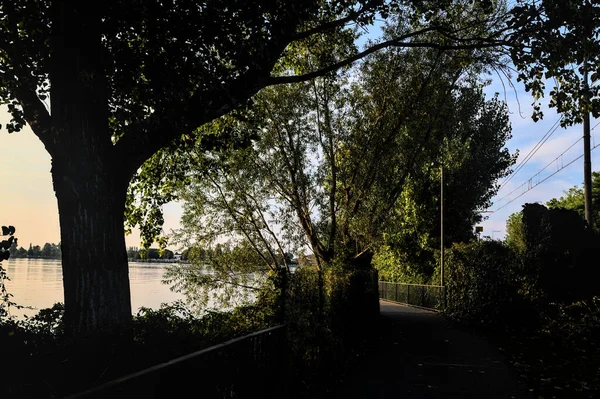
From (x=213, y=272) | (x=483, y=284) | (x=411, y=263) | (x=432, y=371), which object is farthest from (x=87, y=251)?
(x=411, y=263)

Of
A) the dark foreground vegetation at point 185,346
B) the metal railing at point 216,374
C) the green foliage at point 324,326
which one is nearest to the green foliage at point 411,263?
the green foliage at point 324,326

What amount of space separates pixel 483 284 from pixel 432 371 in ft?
38.5

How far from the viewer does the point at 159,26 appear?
24.3ft

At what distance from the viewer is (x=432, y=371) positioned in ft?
33.4

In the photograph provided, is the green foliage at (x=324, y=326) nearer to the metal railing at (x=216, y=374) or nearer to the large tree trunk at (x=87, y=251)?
the metal railing at (x=216, y=374)

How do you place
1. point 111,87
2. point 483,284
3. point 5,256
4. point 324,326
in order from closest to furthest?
point 5,256, point 111,87, point 324,326, point 483,284

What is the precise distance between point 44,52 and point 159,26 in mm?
2088

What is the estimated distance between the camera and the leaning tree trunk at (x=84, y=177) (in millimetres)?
6504

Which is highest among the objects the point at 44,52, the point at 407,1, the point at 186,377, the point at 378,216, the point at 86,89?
the point at 407,1

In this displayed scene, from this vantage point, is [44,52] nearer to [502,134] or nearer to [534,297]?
[534,297]

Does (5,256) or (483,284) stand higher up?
(5,256)

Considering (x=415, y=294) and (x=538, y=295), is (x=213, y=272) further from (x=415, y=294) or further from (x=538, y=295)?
(x=415, y=294)

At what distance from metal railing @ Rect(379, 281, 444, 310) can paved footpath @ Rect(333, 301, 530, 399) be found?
14.4 m

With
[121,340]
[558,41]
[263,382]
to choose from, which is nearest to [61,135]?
[121,340]
